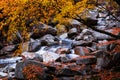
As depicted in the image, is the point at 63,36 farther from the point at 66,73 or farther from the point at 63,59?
the point at 66,73

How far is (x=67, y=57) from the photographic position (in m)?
21.0

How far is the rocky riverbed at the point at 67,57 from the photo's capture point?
16.0m

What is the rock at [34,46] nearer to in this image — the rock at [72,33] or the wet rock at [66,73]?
the rock at [72,33]

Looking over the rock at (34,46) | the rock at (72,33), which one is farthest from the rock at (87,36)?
the rock at (34,46)

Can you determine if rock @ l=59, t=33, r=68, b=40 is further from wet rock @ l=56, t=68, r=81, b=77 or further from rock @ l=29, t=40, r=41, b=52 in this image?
wet rock @ l=56, t=68, r=81, b=77

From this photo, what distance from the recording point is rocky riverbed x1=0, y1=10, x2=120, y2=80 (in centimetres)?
1603

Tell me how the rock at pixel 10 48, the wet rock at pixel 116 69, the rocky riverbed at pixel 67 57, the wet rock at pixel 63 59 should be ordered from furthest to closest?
1. the rock at pixel 10 48
2. the wet rock at pixel 63 59
3. the rocky riverbed at pixel 67 57
4. the wet rock at pixel 116 69

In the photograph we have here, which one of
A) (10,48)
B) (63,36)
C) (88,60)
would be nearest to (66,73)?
(88,60)

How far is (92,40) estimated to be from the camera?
24.6 m

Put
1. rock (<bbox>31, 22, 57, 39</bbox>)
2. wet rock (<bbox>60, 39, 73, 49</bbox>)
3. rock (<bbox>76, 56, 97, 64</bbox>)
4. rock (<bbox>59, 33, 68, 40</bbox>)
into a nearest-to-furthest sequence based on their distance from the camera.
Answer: rock (<bbox>76, 56, 97, 64</bbox>) < wet rock (<bbox>60, 39, 73, 49</bbox>) < rock (<bbox>59, 33, 68, 40</bbox>) < rock (<bbox>31, 22, 57, 39</bbox>)

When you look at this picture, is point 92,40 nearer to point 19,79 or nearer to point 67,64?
point 67,64

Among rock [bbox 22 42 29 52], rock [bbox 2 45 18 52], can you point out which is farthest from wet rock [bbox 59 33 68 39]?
rock [bbox 2 45 18 52]

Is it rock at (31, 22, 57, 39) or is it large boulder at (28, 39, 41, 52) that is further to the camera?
rock at (31, 22, 57, 39)

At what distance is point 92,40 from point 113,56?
8.47m
